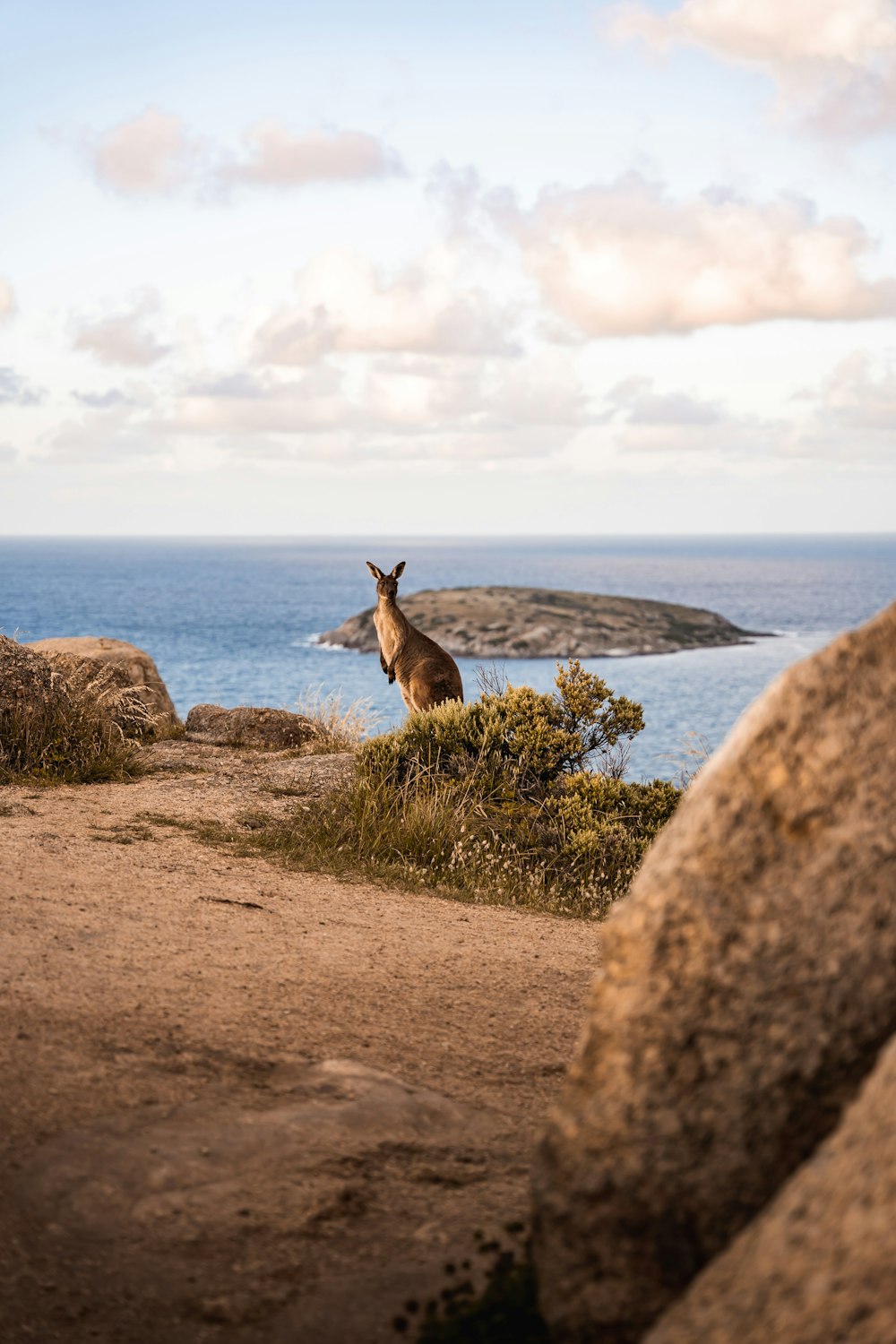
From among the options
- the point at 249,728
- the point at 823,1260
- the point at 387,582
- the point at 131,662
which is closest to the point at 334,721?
the point at 249,728

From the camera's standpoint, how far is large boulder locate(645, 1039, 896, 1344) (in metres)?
2.54

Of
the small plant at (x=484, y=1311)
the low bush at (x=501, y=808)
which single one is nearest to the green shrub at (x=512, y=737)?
the low bush at (x=501, y=808)

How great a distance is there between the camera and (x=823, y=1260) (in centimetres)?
265

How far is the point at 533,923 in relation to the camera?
899cm

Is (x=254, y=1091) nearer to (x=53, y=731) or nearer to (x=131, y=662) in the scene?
(x=53, y=731)

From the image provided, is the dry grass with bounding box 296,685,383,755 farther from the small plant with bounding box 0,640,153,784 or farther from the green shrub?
the green shrub

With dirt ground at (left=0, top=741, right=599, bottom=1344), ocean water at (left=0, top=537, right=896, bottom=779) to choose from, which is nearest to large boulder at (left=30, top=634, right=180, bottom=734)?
ocean water at (left=0, top=537, right=896, bottom=779)

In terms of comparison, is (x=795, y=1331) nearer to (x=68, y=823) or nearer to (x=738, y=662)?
(x=68, y=823)

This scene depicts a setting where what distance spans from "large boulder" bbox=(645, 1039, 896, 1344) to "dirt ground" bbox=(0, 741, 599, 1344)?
133cm

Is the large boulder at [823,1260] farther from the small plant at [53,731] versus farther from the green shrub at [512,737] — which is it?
the small plant at [53,731]

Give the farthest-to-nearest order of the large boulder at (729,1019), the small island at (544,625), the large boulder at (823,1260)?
the small island at (544,625)
the large boulder at (729,1019)
the large boulder at (823,1260)

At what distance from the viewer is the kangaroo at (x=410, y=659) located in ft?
43.4

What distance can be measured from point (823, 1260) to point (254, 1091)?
307cm

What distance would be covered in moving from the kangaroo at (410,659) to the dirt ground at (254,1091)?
14.0ft
